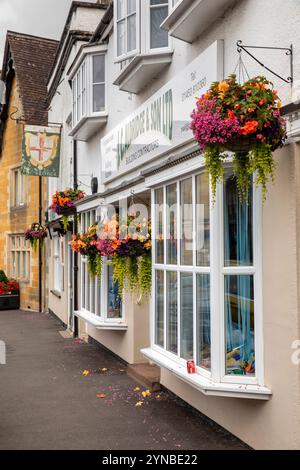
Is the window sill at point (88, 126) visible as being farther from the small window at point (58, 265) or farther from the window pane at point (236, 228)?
the window pane at point (236, 228)

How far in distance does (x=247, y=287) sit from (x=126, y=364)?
16.0 feet

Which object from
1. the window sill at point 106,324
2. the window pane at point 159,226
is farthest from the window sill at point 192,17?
the window sill at point 106,324

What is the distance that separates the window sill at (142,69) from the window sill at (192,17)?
830mm

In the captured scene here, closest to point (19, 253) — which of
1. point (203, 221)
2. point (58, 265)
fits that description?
point (58, 265)

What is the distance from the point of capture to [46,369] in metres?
9.51

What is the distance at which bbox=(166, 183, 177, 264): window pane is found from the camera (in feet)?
20.9

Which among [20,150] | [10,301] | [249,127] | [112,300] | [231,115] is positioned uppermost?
[20,150]

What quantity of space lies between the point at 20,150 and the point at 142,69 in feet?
46.0

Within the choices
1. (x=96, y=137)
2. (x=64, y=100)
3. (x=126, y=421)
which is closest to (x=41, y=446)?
(x=126, y=421)

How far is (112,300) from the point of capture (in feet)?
32.6

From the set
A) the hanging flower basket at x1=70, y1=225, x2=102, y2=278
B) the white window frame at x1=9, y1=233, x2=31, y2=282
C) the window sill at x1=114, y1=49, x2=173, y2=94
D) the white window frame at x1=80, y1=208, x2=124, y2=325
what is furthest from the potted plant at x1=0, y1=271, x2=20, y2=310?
the window sill at x1=114, y1=49, x2=173, y2=94

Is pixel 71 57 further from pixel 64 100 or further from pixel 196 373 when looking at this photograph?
pixel 196 373

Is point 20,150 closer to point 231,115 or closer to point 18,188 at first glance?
point 18,188

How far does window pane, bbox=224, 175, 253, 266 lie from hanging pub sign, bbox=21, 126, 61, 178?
1061cm
